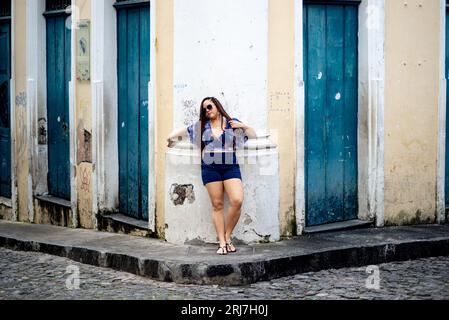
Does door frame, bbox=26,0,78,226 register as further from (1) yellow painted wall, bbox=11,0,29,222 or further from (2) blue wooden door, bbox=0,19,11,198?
(2) blue wooden door, bbox=0,19,11,198

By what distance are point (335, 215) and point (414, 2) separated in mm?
2591

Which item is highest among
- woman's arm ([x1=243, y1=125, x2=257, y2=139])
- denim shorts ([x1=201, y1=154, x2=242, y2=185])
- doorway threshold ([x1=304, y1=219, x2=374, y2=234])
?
woman's arm ([x1=243, y1=125, x2=257, y2=139])

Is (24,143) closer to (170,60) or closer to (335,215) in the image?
(170,60)

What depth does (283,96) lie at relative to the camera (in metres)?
8.77

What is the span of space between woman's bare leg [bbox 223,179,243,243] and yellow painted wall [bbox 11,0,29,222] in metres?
4.47

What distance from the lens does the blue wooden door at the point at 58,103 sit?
11.1 m

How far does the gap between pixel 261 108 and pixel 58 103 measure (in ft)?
12.6

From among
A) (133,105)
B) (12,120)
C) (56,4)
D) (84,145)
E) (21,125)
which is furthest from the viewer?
(12,120)

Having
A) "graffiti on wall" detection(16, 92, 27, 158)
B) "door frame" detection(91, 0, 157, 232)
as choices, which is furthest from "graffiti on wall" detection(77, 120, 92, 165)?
"graffiti on wall" detection(16, 92, 27, 158)

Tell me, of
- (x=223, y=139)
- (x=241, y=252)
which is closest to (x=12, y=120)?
(x=223, y=139)

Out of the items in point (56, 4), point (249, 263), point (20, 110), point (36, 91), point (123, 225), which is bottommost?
point (249, 263)

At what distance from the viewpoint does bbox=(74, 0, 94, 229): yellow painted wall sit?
10.3m

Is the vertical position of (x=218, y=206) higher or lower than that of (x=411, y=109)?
lower

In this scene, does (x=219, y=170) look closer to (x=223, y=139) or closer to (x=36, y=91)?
(x=223, y=139)
